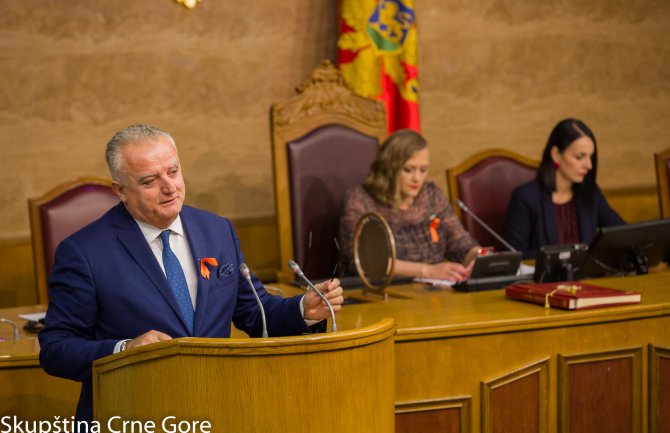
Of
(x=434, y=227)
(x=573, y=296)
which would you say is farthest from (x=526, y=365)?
(x=434, y=227)

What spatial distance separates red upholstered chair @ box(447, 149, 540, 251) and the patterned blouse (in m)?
0.23

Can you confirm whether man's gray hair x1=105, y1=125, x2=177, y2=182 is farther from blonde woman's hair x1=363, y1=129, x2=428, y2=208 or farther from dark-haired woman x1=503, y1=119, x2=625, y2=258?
dark-haired woman x1=503, y1=119, x2=625, y2=258

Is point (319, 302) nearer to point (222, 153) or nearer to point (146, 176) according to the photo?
point (146, 176)

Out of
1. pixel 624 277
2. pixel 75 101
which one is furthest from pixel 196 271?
pixel 75 101

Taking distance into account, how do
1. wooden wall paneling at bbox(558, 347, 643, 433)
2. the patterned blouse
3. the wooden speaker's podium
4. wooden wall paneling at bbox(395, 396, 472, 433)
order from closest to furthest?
the wooden speaker's podium, wooden wall paneling at bbox(395, 396, 472, 433), wooden wall paneling at bbox(558, 347, 643, 433), the patterned blouse

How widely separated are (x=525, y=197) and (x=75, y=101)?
7.02 feet

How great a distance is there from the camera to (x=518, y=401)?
264 centimetres

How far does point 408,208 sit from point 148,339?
2.20 metres

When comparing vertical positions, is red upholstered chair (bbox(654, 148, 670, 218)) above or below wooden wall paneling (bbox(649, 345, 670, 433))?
above

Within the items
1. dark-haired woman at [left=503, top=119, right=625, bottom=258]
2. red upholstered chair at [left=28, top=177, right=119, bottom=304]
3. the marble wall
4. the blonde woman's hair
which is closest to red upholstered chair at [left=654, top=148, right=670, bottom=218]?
dark-haired woman at [left=503, top=119, right=625, bottom=258]

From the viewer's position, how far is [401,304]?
2.92m

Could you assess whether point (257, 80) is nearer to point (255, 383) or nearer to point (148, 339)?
point (148, 339)

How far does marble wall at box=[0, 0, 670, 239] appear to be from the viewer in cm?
438

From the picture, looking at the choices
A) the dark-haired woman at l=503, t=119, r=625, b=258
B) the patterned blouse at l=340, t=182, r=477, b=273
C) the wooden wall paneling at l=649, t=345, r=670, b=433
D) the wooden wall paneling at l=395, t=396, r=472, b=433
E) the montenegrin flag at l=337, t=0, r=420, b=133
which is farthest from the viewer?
the montenegrin flag at l=337, t=0, r=420, b=133
